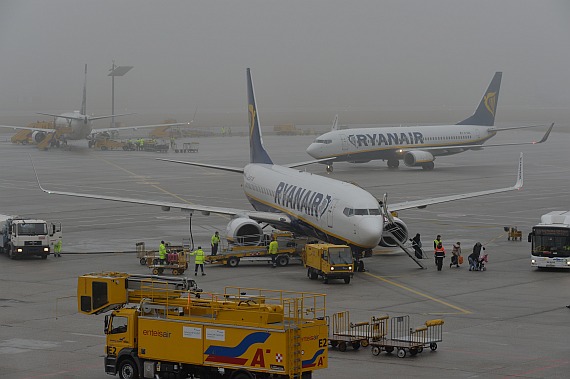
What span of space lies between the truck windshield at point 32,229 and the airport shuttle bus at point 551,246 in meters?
24.9

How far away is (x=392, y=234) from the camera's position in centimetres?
5219

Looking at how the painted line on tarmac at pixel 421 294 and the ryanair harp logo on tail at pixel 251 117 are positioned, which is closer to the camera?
the painted line on tarmac at pixel 421 294

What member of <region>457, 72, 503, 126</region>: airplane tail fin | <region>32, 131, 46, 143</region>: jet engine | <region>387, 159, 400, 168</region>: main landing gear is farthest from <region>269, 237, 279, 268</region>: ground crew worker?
<region>32, 131, 46, 143</region>: jet engine

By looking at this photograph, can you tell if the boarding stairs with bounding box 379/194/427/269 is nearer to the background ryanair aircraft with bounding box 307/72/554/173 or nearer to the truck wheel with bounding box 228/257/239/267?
the truck wheel with bounding box 228/257/239/267

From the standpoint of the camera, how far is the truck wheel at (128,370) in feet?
96.1

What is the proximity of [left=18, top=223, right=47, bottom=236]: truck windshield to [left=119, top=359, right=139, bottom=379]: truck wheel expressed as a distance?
27037mm

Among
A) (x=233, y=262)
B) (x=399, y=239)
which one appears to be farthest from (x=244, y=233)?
(x=399, y=239)

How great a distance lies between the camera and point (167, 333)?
28516 millimetres

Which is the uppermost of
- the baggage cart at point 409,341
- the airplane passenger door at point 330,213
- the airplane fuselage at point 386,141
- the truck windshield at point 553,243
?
the airplane fuselage at point 386,141

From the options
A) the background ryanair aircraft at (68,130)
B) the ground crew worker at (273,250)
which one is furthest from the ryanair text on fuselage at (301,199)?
the background ryanair aircraft at (68,130)

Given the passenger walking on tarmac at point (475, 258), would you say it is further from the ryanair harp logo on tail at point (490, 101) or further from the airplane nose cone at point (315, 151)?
the ryanair harp logo on tail at point (490, 101)

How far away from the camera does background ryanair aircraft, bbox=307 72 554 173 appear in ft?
362

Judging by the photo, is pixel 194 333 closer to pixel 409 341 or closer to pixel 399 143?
pixel 409 341

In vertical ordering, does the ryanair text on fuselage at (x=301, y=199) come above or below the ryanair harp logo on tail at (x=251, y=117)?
below
